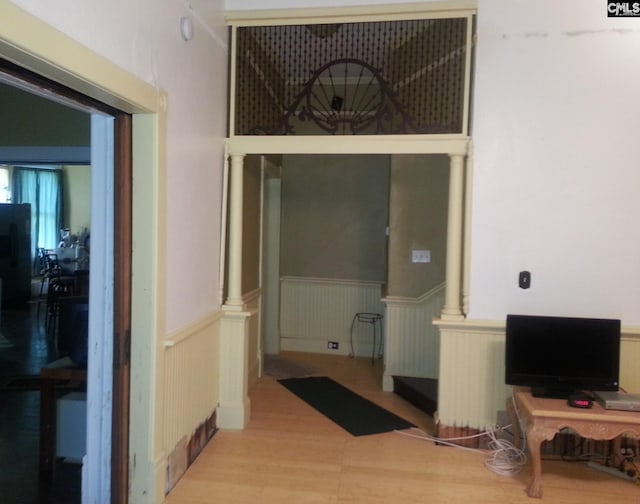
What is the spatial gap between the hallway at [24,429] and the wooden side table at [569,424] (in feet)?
8.09

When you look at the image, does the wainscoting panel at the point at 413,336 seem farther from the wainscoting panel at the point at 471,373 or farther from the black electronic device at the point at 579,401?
the black electronic device at the point at 579,401

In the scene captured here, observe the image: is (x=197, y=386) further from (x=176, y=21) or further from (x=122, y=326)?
(x=176, y=21)

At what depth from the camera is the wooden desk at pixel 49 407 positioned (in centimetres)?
279

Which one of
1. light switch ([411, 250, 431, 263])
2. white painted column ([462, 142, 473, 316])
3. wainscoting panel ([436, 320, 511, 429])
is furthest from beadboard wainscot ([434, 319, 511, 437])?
light switch ([411, 250, 431, 263])

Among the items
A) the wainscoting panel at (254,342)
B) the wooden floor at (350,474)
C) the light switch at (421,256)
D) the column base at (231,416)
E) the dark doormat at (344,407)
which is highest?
the light switch at (421,256)

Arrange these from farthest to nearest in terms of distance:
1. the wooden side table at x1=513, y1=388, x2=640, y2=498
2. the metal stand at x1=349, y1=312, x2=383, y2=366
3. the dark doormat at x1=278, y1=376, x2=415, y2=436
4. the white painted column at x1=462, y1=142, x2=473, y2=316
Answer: the metal stand at x1=349, y1=312, x2=383, y2=366
the dark doormat at x1=278, y1=376, x2=415, y2=436
the white painted column at x1=462, y1=142, x2=473, y2=316
the wooden side table at x1=513, y1=388, x2=640, y2=498

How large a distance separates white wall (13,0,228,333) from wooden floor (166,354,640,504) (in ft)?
3.00

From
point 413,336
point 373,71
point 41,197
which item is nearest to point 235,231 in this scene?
point 373,71

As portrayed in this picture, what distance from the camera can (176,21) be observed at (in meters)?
2.67

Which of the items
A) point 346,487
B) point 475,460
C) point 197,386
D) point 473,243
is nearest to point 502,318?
point 473,243

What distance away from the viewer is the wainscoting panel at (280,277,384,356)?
582cm

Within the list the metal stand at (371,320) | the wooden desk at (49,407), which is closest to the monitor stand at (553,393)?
the wooden desk at (49,407)
